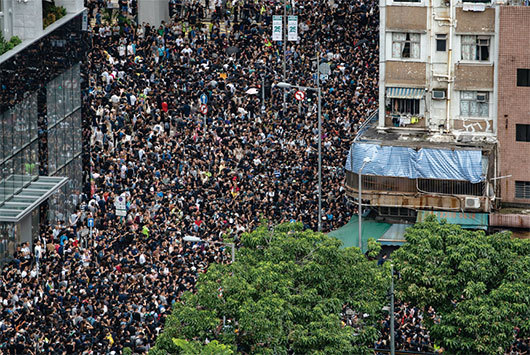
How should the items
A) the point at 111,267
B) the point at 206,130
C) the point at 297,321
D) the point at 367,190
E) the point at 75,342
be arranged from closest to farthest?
the point at 297,321, the point at 75,342, the point at 111,267, the point at 367,190, the point at 206,130

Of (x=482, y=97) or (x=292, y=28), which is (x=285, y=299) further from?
(x=292, y=28)

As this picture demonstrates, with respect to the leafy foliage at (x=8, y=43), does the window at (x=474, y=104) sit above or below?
below

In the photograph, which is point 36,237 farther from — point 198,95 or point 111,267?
point 198,95

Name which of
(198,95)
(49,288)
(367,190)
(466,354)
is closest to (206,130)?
(198,95)

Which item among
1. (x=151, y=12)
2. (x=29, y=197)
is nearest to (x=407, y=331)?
(x=29, y=197)

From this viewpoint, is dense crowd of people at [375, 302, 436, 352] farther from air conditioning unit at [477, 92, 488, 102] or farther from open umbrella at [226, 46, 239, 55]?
open umbrella at [226, 46, 239, 55]

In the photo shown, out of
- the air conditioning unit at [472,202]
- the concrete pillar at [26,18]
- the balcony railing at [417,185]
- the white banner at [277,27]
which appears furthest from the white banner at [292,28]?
the concrete pillar at [26,18]

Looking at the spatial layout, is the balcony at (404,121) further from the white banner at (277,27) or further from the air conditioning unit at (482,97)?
the white banner at (277,27)
